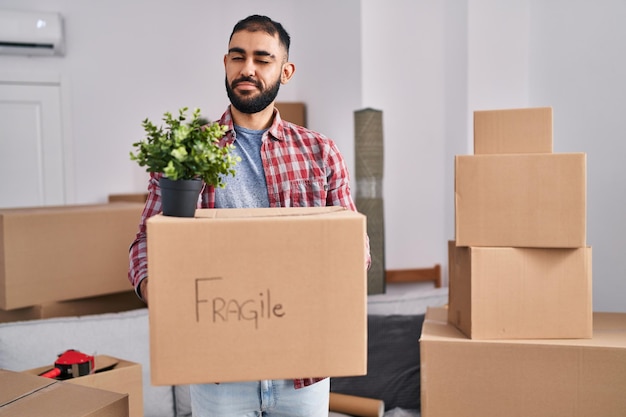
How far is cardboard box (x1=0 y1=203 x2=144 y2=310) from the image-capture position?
2174mm

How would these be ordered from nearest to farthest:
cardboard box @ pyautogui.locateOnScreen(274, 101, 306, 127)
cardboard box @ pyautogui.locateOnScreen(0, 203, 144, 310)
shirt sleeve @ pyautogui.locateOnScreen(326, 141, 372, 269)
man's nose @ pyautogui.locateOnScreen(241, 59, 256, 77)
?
man's nose @ pyautogui.locateOnScreen(241, 59, 256, 77), shirt sleeve @ pyautogui.locateOnScreen(326, 141, 372, 269), cardboard box @ pyautogui.locateOnScreen(0, 203, 144, 310), cardboard box @ pyautogui.locateOnScreen(274, 101, 306, 127)

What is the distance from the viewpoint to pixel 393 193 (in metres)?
3.38

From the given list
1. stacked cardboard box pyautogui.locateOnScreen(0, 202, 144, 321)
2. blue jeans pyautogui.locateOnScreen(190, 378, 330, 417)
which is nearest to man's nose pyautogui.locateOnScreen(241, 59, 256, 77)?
blue jeans pyautogui.locateOnScreen(190, 378, 330, 417)

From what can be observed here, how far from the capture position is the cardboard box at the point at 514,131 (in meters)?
1.72

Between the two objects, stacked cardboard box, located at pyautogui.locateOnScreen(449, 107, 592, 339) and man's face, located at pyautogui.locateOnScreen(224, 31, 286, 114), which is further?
stacked cardboard box, located at pyautogui.locateOnScreen(449, 107, 592, 339)

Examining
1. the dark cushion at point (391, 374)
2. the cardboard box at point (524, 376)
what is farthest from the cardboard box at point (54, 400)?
the dark cushion at point (391, 374)

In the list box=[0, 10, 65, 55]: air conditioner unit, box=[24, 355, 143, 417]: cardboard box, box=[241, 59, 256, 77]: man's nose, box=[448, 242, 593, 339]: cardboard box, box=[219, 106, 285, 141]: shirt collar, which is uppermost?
box=[0, 10, 65, 55]: air conditioner unit

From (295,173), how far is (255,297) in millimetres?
391

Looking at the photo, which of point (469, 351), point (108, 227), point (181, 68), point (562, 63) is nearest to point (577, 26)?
point (562, 63)

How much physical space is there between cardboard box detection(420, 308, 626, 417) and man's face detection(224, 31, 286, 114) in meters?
0.80

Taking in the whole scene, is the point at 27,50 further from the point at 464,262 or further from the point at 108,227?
the point at 464,262

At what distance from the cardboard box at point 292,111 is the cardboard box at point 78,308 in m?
1.54

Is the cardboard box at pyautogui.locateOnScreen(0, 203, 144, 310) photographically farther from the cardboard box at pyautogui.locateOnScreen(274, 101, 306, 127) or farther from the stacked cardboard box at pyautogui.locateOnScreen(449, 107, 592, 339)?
the cardboard box at pyautogui.locateOnScreen(274, 101, 306, 127)

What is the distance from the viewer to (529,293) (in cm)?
168
